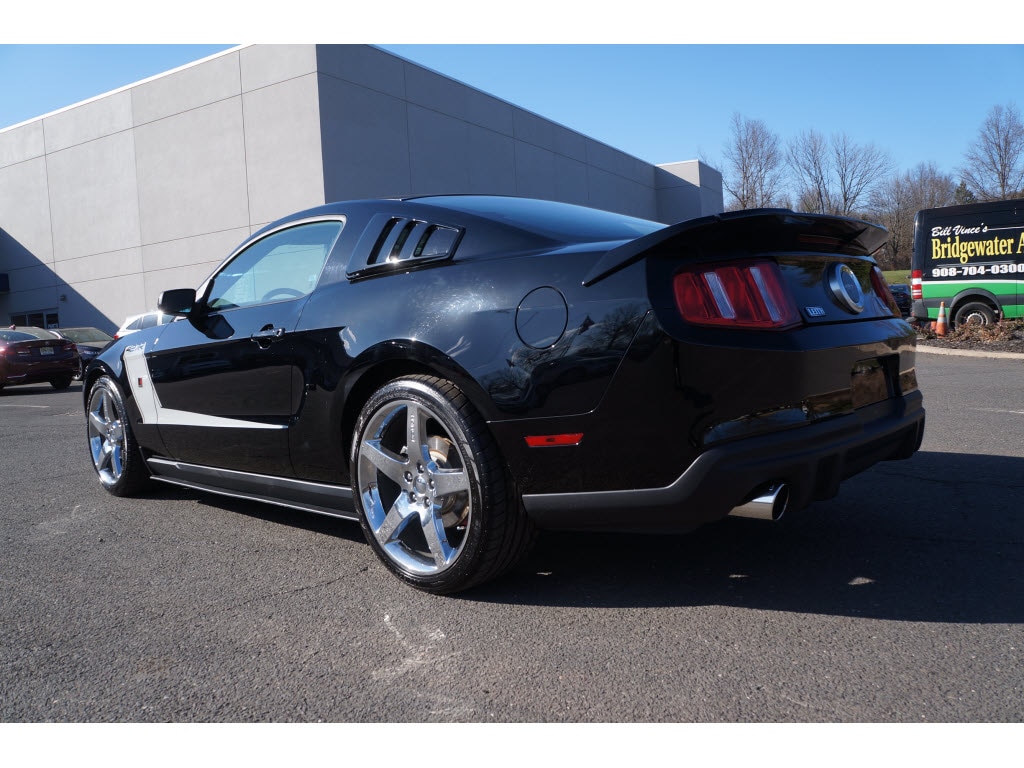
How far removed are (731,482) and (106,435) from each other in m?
3.95

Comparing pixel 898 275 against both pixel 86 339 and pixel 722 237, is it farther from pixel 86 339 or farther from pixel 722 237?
pixel 722 237

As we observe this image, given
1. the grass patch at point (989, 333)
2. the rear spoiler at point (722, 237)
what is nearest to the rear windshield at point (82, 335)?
the grass patch at point (989, 333)

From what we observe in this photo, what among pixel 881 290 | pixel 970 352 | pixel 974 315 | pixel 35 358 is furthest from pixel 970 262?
pixel 35 358

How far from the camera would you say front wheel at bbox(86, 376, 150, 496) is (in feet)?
15.4

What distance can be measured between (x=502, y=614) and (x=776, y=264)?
1463 mm

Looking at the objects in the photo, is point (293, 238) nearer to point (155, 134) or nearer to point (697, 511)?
point (697, 511)

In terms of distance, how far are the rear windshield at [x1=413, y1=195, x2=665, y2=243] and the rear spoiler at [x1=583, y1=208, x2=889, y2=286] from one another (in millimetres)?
350

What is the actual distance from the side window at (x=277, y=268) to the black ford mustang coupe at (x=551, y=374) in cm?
2

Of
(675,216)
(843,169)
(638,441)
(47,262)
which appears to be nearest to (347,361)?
(638,441)

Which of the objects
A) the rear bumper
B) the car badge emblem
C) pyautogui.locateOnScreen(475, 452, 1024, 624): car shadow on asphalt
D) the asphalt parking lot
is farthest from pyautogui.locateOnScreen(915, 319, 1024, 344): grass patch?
the rear bumper

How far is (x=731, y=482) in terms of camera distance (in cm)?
244

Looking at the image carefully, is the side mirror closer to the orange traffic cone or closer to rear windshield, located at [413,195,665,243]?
rear windshield, located at [413,195,665,243]

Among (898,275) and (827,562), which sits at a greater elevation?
(898,275)

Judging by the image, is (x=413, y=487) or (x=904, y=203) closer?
(x=413, y=487)
